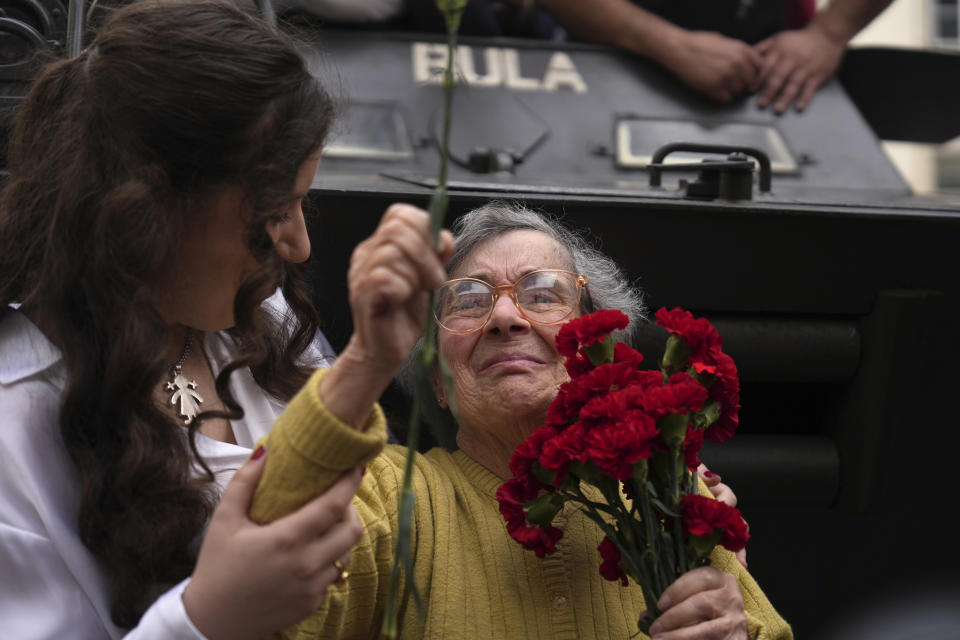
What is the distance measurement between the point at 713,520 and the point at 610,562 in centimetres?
19

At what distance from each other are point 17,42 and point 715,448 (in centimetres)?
151

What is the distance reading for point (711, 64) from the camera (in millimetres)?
3506

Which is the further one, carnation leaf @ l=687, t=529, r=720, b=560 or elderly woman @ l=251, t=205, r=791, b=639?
carnation leaf @ l=687, t=529, r=720, b=560

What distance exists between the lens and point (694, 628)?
1.65 meters

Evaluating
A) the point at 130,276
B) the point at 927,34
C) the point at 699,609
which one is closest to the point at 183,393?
the point at 130,276

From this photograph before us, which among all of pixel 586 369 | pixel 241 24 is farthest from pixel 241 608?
pixel 241 24

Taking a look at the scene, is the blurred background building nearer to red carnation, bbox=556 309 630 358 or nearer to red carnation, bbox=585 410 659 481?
red carnation, bbox=556 309 630 358

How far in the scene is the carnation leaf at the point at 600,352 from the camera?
1.73 metres

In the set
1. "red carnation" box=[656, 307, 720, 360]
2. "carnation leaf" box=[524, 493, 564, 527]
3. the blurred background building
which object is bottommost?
the blurred background building

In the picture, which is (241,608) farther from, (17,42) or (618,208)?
(17,42)

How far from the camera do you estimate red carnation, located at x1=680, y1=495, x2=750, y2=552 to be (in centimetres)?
164

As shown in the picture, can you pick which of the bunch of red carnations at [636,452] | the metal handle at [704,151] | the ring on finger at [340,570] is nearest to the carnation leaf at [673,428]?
the bunch of red carnations at [636,452]

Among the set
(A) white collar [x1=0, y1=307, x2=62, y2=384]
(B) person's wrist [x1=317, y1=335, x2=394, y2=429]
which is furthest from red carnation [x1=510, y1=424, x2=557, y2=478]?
(A) white collar [x1=0, y1=307, x2=62, y2=384]

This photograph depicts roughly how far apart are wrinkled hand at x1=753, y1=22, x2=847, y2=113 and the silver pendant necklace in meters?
2.20
